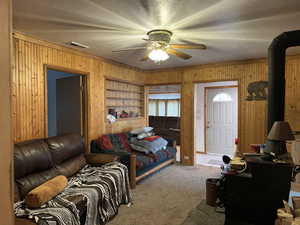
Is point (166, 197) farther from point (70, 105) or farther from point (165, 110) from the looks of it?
point (165, 110)

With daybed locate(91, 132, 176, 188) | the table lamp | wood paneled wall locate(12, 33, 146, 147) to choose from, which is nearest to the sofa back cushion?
daybed locate(91, 132, 176, 188)

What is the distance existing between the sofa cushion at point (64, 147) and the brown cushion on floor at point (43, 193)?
54 cm

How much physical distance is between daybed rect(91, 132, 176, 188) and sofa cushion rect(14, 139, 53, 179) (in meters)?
1.23

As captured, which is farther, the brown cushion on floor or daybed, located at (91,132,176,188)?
daybed, located at (91,132,176,188)

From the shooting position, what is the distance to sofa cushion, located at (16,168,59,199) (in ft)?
7.43

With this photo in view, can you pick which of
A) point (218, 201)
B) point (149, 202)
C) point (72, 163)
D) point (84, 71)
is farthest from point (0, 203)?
point (84, 71)

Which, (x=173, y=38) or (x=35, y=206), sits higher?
(x=173, y=38)

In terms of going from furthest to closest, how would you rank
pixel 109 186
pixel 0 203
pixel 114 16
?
pixel 109 186 → pixel 114 16 → pixel 0 203

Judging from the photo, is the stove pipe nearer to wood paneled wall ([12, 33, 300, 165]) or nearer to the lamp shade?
Result: the lamp shade

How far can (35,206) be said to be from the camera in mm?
2016

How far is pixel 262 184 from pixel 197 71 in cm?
335

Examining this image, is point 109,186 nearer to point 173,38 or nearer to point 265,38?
point 173,38

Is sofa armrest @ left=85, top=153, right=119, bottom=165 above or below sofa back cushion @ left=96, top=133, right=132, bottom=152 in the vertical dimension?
below

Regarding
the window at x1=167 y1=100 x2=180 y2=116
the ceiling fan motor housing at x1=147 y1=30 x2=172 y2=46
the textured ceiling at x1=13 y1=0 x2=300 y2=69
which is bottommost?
the window at x1=167 y1=100 x2=180 y2=116
